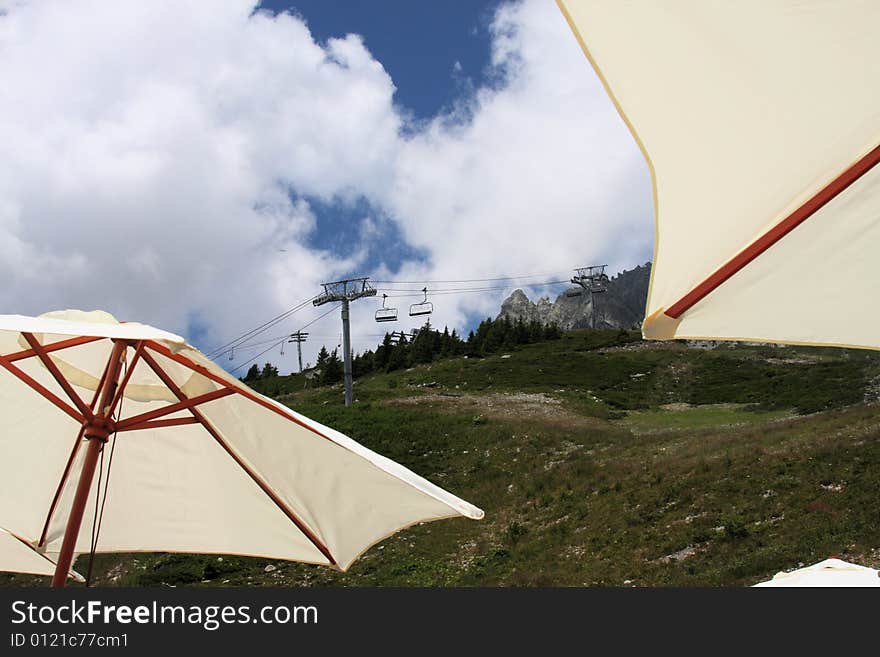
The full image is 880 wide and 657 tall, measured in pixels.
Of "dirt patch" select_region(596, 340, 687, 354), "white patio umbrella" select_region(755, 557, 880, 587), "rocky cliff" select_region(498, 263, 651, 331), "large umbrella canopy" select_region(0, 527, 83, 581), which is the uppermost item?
"rocky cliff" select_region(498, 263, 651, 331)

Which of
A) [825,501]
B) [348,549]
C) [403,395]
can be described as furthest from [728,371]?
[348,549]

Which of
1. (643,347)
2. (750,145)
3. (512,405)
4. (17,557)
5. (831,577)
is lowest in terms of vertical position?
(831,577)

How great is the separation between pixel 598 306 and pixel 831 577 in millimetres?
155300

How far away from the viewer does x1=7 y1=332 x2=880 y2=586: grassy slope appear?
38.3ft

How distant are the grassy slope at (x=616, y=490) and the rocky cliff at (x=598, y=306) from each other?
120m

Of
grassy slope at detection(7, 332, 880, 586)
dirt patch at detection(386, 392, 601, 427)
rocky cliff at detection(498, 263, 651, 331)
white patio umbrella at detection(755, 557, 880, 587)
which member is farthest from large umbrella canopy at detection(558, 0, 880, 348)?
rocky cliff at detection(498, 263, 651, 331)

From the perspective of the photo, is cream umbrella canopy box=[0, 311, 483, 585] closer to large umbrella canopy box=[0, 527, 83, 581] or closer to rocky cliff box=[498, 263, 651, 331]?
large umbrella canopy box=[0, 527, 83, 581]

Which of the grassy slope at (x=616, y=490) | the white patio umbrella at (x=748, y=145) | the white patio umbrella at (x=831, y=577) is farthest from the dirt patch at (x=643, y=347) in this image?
the white patio umbrella at (x=748, y=145)

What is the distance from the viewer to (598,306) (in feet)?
514

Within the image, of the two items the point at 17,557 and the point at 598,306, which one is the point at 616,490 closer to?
the point at 17,557

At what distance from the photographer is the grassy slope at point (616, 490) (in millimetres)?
11680

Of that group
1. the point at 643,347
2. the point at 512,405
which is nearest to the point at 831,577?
the point at 512,405

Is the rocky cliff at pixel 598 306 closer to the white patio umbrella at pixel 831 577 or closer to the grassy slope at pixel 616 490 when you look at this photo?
the grassy slope at pixel 616 490

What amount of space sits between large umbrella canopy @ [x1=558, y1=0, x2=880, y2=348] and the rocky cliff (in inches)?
5735
